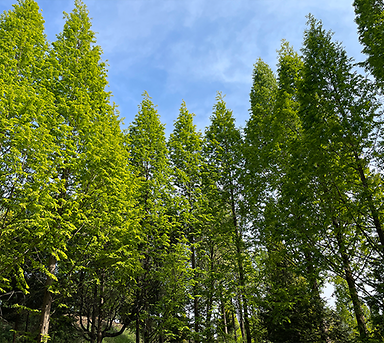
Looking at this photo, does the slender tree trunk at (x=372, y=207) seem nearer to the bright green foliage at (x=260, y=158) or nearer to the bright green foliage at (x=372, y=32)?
the bright green foliage at (x=372, y=32)

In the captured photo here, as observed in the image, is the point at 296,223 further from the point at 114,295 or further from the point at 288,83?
the point at 114,295

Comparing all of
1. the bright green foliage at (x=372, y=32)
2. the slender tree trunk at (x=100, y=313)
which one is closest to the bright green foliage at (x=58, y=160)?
the slender tree trunk at (x=100, y=313)

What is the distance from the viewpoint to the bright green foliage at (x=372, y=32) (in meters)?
6.33

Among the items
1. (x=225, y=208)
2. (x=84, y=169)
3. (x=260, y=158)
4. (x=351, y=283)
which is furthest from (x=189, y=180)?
(x=351, y=283)

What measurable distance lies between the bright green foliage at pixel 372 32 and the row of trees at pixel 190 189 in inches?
2.0

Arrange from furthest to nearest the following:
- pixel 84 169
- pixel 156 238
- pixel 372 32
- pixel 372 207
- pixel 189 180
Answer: pixel 189 180, pixel 156 238, pixel 84 169, pixel 372 32, pixel 372 207

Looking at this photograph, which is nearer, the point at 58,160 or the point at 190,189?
the point at 58,160

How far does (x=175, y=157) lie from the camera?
48.5 ft

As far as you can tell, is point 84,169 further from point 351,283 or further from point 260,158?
point 351,283

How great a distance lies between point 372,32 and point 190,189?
1002cm

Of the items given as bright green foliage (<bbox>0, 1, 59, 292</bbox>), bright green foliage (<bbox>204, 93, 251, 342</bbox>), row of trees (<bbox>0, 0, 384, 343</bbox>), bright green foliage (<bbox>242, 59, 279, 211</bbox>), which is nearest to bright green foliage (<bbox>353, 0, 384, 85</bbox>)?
row of trees (<bbox>0, 0, 384, 343</bbox>)

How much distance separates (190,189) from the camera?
14.2m

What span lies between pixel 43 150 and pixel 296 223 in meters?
7.97

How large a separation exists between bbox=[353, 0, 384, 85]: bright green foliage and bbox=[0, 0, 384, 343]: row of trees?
2.0 inches
